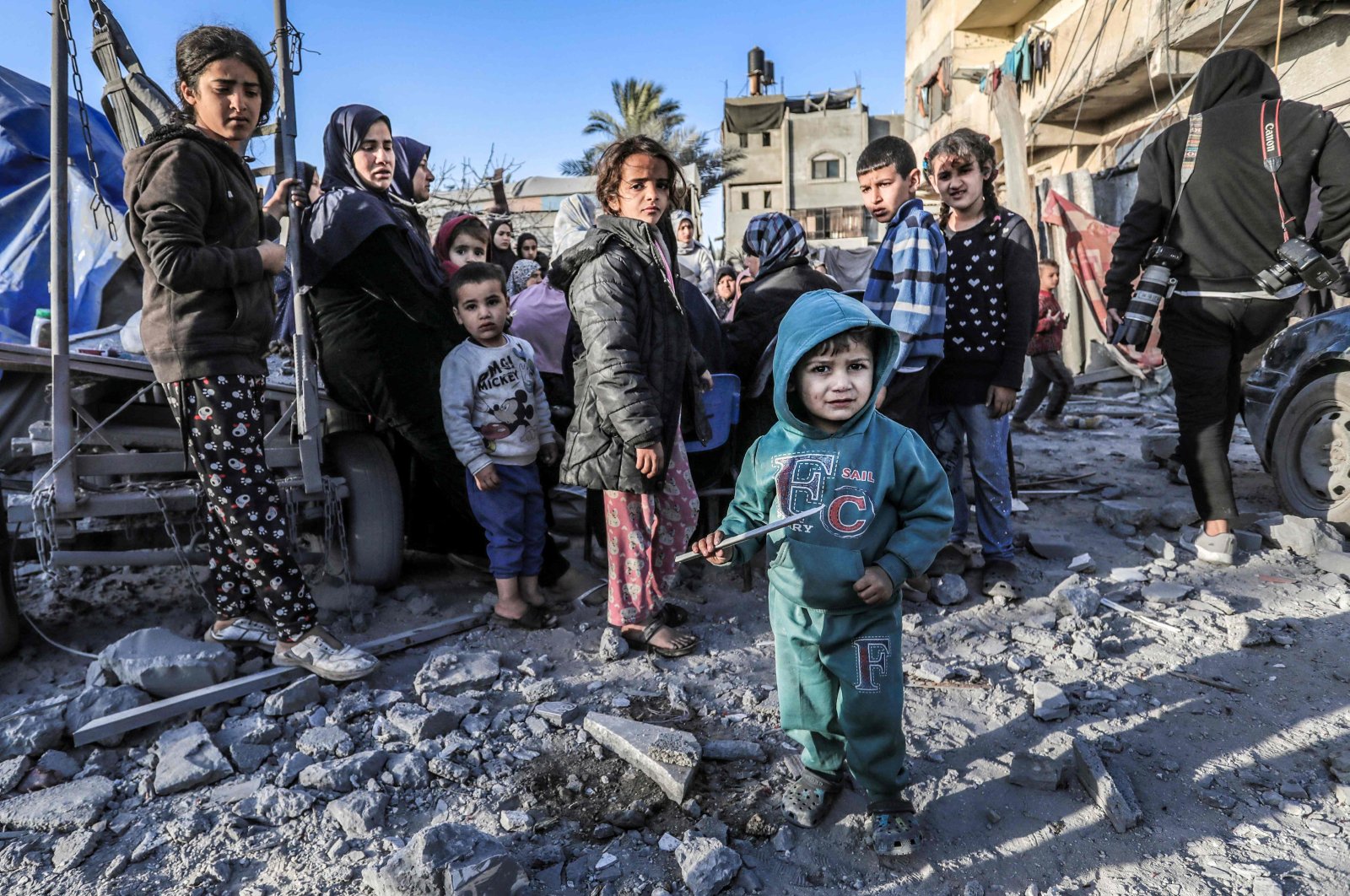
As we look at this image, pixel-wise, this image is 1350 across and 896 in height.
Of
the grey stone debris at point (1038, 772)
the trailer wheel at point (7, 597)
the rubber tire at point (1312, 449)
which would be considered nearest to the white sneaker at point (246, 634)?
the trailer wheel at point (7, 597)

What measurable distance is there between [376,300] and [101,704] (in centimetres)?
180

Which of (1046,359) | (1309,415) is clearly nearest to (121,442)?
(1309,415)

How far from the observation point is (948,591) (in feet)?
11.5

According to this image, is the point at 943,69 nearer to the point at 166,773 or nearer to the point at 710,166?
the point at 710,166

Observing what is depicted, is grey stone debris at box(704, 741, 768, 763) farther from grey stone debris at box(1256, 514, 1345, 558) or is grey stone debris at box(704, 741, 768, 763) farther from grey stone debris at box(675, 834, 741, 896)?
grey stone debris at box(1256, 514, 1345, 558)

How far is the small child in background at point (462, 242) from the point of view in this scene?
4098mm

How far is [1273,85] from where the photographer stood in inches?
145

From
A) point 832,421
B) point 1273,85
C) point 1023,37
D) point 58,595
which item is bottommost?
point 58,595

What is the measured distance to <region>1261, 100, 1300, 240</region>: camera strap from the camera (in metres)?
3.52

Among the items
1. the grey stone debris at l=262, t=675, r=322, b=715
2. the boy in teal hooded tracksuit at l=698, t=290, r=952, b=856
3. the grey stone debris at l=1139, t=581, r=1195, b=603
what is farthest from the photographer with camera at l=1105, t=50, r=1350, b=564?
the grey stone debris at l=262, t=675, r=322, b=715

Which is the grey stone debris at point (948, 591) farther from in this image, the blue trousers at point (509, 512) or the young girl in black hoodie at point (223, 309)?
the young girl in black hoodie at point (223, 309)

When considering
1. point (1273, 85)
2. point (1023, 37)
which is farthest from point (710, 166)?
point (1273, 85)

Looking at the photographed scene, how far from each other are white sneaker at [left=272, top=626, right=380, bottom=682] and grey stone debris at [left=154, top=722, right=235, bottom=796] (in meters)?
0.38

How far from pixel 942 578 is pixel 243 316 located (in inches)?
119
